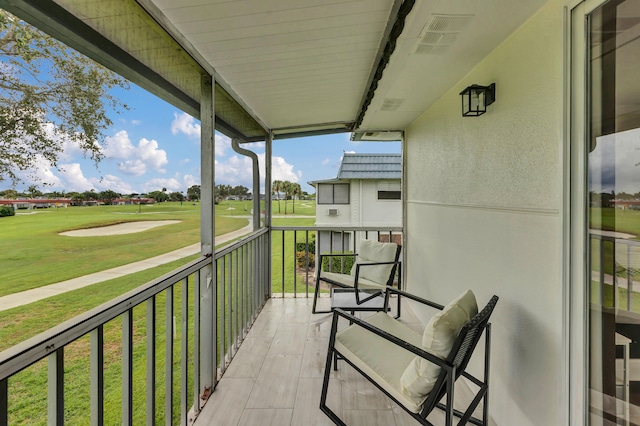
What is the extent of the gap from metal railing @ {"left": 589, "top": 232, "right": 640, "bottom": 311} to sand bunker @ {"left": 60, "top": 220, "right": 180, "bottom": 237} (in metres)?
1.89

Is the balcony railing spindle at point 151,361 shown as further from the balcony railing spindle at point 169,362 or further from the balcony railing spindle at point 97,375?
the balcony railing spindle at point 97,375

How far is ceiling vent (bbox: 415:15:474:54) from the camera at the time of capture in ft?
5.04

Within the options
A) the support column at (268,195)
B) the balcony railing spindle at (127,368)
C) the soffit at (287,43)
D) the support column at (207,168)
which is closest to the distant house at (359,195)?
the support column at (268,195)

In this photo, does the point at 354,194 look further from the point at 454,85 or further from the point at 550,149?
the point at 550,149

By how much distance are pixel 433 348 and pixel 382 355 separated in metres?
0.46

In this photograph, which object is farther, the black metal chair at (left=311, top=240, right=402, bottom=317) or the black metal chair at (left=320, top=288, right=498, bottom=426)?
the black metal chair at (left=311, top=240, right=402, bottom=317)

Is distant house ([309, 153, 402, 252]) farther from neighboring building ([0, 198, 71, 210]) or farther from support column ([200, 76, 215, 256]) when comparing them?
neighboring building ([0, 198, 71, 210])

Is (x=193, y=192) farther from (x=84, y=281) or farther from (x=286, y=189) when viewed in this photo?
(x=286, y=189)

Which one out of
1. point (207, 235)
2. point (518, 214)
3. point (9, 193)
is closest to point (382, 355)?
point (518, 214)

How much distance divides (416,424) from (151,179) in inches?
79.9

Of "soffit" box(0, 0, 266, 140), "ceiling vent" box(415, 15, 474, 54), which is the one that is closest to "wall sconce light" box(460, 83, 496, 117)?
"ceiling vent" box(415, 15, 474, 54)

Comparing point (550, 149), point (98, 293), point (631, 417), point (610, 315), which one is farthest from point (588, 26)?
point (98, 293)

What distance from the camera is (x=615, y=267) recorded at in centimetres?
116

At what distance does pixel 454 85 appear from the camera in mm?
2477
